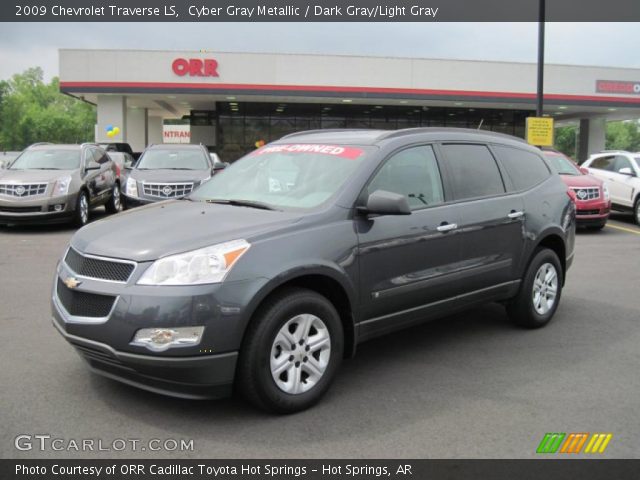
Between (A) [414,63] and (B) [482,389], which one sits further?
(A) [414,63]

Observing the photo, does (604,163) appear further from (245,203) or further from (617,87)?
(617,87)

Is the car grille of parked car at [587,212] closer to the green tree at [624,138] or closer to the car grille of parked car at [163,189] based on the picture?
the car grille of parked car at [163,189]

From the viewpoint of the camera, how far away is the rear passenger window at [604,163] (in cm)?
1504

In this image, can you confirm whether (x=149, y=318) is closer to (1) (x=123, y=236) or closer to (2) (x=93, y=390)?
(1) (x=123, y=236)

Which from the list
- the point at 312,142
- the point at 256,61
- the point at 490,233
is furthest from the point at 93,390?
the point at 256,61

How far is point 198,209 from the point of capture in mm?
4297

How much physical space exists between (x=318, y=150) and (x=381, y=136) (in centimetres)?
50

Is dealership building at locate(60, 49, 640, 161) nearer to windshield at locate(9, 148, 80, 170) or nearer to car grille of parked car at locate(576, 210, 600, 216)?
windshield at locate(9, 148, 80, 170)

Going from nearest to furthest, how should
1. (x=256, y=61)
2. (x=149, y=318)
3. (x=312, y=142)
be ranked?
(x=149, y=318) → (x=312, y=142) → (x=256, y=61)

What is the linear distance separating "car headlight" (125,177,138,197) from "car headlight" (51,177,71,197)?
1105 millimetres

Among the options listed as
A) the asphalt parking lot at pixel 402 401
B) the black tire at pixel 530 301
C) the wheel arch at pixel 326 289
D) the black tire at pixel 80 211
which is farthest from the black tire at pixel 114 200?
the wheel arch at pixel 326 289

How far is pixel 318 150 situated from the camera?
4.71 meters
